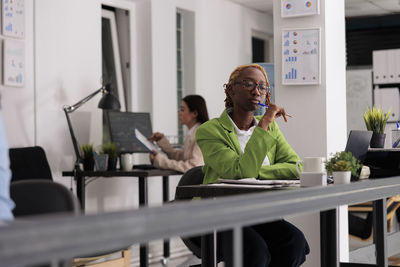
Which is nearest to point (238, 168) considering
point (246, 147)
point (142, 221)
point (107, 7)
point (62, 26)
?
point (246, 147)

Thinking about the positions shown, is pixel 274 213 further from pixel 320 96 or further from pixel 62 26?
pixel 62 26

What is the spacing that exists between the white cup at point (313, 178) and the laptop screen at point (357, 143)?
1.14 ft

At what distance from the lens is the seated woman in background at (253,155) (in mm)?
2830

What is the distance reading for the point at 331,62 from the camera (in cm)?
406

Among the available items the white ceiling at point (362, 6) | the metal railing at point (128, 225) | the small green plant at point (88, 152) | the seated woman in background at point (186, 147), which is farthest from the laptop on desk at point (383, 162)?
the white ceiling at point (362, 6)

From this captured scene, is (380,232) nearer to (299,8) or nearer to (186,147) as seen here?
(299,8)

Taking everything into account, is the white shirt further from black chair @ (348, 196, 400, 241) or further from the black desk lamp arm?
the black desk lamp arm

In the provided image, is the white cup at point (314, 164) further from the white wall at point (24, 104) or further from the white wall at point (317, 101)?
the white wall at point (24, 104)

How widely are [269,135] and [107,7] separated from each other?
4.17 meters

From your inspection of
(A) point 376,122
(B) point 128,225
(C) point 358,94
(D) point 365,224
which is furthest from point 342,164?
(C) point 358,94

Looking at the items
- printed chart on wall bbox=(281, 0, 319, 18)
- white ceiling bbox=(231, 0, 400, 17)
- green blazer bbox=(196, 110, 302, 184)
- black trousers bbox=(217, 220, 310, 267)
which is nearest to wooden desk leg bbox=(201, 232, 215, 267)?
black trousers bbox=(217, 220, 310, 267)

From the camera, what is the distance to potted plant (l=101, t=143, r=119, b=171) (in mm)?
5598

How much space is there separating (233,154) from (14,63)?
9.87 ft

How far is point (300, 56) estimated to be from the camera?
4.06 metres
